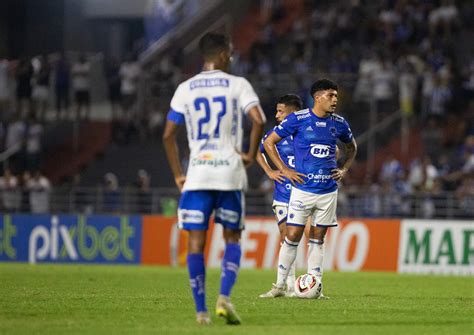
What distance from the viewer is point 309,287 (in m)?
14.8

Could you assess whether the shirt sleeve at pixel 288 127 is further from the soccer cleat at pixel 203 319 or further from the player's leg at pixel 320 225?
the soccer cleat at pixel 203 319

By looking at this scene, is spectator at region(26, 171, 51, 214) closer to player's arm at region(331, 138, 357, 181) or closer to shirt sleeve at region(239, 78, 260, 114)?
player's arm at region(331, 138, 357, 181)

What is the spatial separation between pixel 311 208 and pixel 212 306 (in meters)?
1.99

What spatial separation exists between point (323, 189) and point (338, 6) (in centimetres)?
2403

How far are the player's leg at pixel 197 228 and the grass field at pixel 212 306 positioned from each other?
0.94 ft

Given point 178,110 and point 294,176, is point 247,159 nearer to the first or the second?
point 178,110

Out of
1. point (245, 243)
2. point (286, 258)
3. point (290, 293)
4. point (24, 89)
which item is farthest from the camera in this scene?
point (24, 89)

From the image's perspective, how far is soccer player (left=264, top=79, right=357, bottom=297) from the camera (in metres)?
14.8

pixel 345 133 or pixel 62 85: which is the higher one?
pixel 62 85

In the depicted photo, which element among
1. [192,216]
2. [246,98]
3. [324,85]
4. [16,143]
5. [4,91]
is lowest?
[192,216]

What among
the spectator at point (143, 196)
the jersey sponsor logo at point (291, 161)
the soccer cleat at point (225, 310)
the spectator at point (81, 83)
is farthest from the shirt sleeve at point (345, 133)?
the spectator at point (81, 83)

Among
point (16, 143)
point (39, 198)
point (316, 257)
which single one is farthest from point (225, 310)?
point (16, 143)

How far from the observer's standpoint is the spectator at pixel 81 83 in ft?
122

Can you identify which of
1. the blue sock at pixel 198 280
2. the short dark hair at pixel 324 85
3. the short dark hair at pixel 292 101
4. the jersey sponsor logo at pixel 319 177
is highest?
the short dark hair at pixel 324 85
